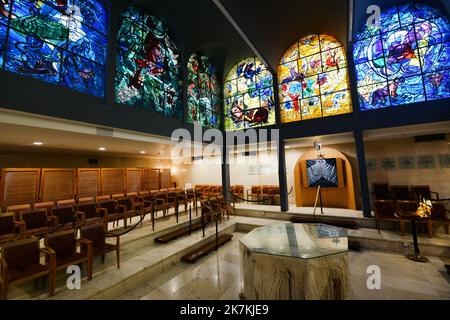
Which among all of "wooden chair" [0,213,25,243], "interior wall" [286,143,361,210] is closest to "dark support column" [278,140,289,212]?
"interior wall" [286,143,361,210]

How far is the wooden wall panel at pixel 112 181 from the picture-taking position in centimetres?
839

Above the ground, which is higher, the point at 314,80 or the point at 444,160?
the point at 314,80

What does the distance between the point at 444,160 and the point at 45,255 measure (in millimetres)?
10961

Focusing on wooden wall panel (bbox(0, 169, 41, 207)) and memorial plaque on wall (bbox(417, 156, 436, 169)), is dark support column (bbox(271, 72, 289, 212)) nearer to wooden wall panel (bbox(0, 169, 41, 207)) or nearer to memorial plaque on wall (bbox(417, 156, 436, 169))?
memorial plaque on wall (bbox(417, 156, 436, 169))

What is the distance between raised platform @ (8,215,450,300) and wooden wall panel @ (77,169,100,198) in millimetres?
3922

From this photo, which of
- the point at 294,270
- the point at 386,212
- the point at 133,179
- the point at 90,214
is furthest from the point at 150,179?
the point at 386,212

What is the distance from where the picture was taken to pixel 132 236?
440cm

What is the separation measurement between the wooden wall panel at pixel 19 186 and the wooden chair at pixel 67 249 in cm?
495

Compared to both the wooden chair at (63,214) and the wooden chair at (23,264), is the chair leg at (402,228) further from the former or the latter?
the wooden chair at (63,214)

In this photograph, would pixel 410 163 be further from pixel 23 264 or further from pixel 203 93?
pixel 23 264

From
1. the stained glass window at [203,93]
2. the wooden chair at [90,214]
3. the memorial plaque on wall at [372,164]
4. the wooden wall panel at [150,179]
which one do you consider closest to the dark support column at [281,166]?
the stained glass window at [203,93]

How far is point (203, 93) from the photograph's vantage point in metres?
8.56
